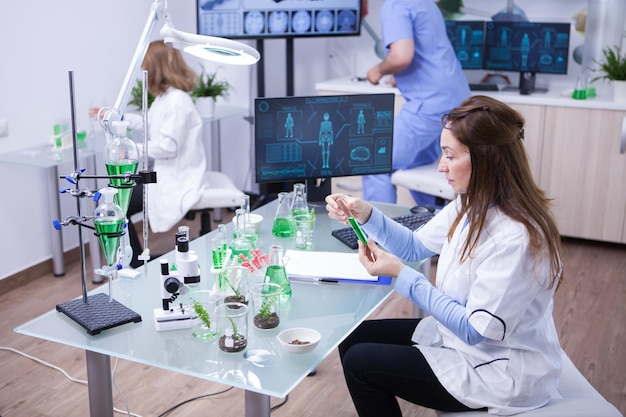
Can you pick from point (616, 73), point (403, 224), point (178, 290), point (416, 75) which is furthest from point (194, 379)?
point (616, 73)

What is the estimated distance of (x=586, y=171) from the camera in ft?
14.4

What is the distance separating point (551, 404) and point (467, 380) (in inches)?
9.4

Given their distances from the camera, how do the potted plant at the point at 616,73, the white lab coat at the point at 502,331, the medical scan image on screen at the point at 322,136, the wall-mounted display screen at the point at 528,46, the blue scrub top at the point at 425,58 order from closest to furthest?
1. the white lab coat at the point at 502,331
2. the medical scan image on screen at the point at 322,136
3. the blue scrub top at the point at 425,58
4. the potted plant at the point at 616,73
5. the wall-mounted display screen at the point at 528,46

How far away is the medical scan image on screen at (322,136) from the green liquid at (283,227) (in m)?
Result: 0.25

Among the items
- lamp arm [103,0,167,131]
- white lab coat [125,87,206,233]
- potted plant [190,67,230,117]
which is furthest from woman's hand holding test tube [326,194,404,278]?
potted plant [190,67,230,117]

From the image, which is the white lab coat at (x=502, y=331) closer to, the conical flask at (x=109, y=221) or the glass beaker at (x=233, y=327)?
the glass beaker at (x=233, y=327)

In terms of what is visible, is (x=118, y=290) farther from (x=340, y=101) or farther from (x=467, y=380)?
(x=340, y=101)

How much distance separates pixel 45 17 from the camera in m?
3.83

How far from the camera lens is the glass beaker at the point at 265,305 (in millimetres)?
1899

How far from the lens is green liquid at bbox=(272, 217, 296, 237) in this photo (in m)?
2.61

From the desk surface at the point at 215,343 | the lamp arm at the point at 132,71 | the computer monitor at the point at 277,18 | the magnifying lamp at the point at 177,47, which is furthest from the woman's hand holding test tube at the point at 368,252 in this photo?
the computer monitor at the point at 277,18

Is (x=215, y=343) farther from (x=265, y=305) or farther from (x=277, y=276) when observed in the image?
(x=277, y=276)

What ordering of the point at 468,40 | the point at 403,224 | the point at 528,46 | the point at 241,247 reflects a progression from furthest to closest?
the point at 468,40 < the point at 528,46 < the point at 403,224 < the point at 241,247

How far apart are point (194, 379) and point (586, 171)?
103 inches
